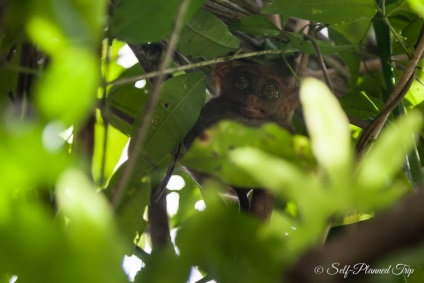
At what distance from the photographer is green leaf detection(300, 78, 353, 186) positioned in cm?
55

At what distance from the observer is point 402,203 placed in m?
0.49

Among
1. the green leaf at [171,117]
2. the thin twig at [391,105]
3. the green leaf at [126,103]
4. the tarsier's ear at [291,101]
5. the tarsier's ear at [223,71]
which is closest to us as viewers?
the thin twig at [391,105]

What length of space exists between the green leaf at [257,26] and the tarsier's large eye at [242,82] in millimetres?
758

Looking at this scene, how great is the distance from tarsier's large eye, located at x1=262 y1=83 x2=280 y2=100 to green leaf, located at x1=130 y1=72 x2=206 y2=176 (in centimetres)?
77

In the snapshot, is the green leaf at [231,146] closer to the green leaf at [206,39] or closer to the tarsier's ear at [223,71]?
the green leaf at [206,39]

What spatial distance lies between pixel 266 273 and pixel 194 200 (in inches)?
55.4

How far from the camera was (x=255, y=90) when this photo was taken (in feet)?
8.18

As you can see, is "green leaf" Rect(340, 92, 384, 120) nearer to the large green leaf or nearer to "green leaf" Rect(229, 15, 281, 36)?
"green leaf" Rect(229, 15, 281, 36)

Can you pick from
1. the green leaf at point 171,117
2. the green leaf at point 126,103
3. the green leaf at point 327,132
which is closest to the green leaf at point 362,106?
the green leaf at point 171,117

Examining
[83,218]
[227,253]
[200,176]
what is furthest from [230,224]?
[200,176]

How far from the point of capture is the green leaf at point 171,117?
1.57 metres

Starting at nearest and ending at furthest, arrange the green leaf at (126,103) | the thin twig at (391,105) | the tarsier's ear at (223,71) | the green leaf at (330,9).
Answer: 1. the thin twig at (391,105)
2. the green leaf at (330,9)
3. the green leaf at (126,103)
4. the tarsier's ear at (223,71)

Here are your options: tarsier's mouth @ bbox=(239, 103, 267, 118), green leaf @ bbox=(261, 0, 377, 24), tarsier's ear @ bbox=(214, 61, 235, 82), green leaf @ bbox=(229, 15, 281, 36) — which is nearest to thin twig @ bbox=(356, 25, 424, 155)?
green leaf @ bbox=(261, 0, 377, 24)

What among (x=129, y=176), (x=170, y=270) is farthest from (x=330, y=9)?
(x=170, y=270)
